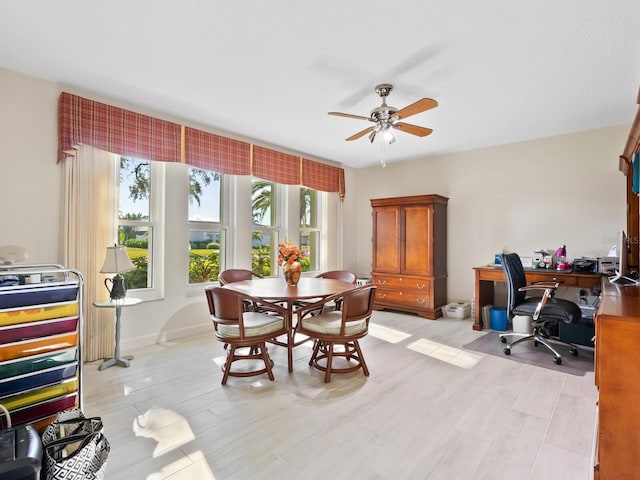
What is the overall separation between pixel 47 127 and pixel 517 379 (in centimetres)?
470

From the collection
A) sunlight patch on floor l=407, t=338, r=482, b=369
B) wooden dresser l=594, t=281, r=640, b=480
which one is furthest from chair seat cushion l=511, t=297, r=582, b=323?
wooden dresser l=594, t=281, r=640, b=480

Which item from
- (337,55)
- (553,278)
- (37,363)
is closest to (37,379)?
(37,363)

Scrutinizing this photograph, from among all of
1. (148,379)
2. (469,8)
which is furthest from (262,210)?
(469,8)

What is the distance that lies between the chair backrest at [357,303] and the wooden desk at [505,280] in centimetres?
221

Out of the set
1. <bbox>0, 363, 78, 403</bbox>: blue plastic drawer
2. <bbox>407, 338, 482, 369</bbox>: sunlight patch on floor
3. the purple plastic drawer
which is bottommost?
<bbox>407, 338, 482, 369</bbox>: sunlight patch on floor

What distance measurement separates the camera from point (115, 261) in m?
3.00

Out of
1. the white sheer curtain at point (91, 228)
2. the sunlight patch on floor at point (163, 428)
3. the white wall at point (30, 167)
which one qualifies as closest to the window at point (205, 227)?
the white sheer curtain at point (91, 228)

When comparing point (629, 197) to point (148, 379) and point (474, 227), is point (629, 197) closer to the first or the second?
point (474, 227)

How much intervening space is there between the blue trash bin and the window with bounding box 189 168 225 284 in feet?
12.0

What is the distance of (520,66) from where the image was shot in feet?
8.56

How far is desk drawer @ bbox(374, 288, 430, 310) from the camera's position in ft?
16.2

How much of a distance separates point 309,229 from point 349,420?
3778mm

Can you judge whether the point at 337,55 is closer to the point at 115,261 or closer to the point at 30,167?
the point at 115,261

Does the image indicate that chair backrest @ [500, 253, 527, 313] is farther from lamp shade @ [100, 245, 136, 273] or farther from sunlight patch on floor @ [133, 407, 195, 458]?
lamp shade @ [100, 245, 136, 273]
